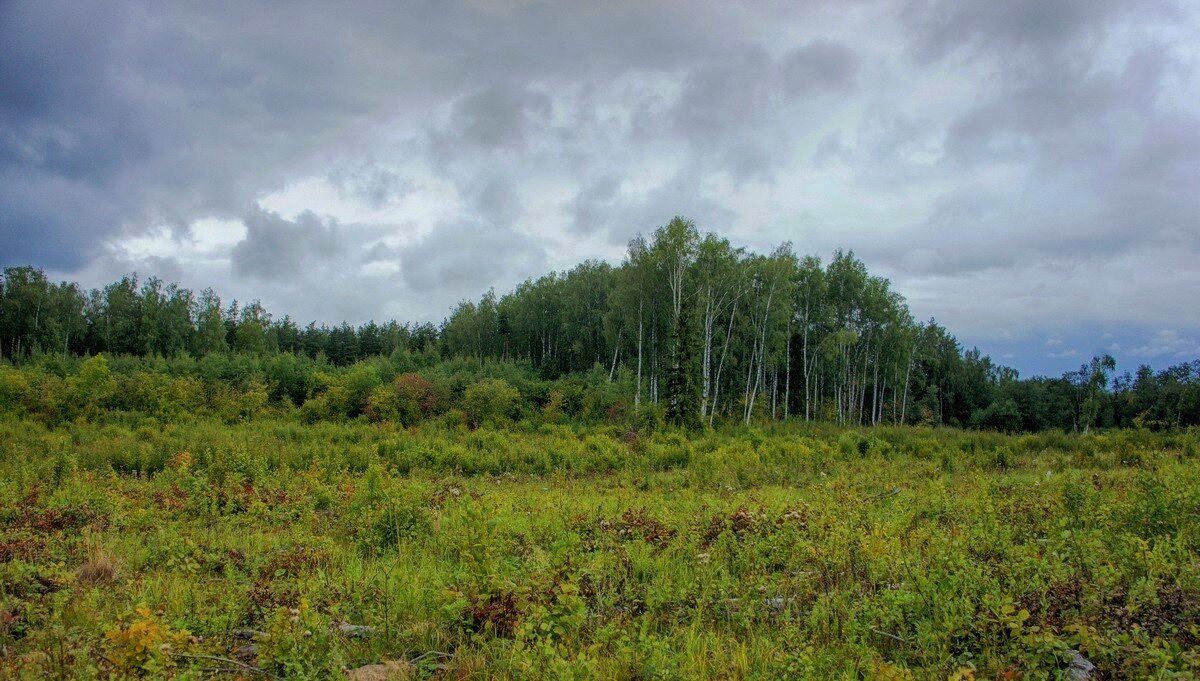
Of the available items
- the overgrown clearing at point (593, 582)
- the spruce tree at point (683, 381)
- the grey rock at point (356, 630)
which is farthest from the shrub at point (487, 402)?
the grey rock at point (356, 630)

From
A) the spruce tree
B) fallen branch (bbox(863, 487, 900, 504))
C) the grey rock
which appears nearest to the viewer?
the grey rock

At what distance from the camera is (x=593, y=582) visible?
5289 mm

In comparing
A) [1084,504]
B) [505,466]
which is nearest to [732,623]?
[1084,504]

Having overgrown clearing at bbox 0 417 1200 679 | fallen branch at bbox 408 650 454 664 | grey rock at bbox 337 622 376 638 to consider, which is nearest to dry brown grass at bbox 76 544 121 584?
overgrown clearing at bbox 0 417 1200 679

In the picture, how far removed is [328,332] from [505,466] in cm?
7551

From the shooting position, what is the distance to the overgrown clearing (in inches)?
150

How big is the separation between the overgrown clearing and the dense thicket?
2307 cm

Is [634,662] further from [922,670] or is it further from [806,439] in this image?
[806,439]

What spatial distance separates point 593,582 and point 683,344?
28394 mm

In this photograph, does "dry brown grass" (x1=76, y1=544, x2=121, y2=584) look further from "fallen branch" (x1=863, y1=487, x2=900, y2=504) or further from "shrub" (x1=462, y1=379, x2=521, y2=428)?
"shrub" (x1=462, y1=379, x2=521, y2=428)

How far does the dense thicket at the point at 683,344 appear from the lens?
121ft

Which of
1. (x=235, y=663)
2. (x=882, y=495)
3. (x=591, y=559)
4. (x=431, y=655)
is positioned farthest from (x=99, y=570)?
(x=882, y=495)

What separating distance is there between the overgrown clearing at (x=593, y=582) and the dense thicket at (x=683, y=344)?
23.1 m

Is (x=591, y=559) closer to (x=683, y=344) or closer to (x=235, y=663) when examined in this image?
(x=235, y=663)
